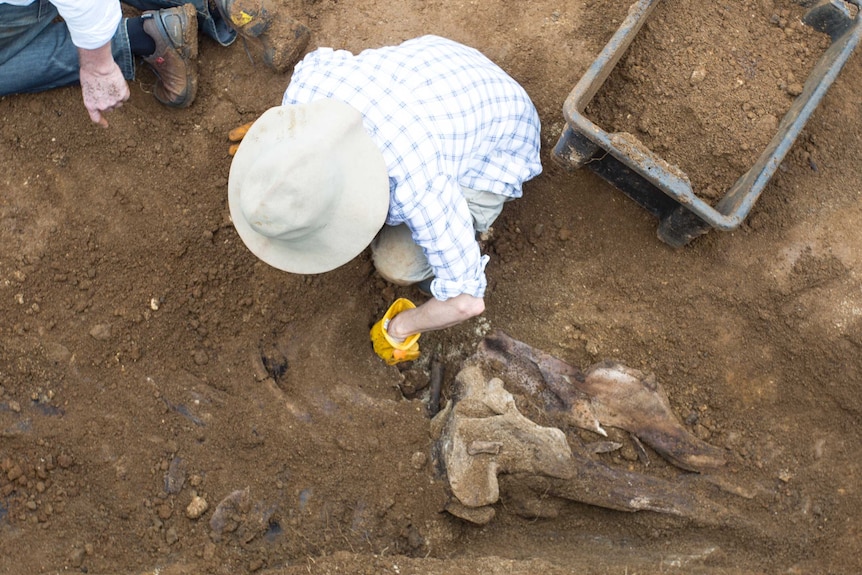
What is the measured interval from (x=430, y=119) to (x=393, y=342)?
1.16m

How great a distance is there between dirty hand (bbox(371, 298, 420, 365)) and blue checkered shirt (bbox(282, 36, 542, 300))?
61cm

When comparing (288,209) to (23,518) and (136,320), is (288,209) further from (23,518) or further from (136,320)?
(23,518)

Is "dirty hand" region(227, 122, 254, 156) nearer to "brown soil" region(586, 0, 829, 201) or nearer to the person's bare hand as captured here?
the person's bare hand

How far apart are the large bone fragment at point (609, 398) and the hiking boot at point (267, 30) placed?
1.75 m

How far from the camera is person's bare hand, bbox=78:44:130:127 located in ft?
10.5

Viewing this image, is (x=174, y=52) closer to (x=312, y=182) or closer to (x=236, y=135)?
(x=236, y=135)

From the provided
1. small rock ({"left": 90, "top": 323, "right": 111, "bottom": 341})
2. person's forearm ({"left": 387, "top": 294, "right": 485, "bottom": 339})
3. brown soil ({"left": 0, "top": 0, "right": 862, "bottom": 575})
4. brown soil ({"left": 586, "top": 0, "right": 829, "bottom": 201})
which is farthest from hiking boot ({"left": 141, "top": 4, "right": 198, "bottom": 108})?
brown soil ({"left": 586, "top": 0, "right": 829, "bottom": 201})

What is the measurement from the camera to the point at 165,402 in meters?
3.18

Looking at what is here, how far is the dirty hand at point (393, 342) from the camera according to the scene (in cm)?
336

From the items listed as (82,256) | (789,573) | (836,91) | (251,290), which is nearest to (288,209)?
(251,290)

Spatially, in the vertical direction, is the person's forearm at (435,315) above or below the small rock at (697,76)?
below

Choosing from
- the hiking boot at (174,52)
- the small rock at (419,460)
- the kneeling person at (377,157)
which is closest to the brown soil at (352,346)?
the small rock at (419,460)

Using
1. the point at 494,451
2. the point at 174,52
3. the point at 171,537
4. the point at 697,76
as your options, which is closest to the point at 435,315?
the point at 494,451

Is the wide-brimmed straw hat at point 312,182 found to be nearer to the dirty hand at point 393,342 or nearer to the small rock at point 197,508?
the dirty hand at point 393,342
